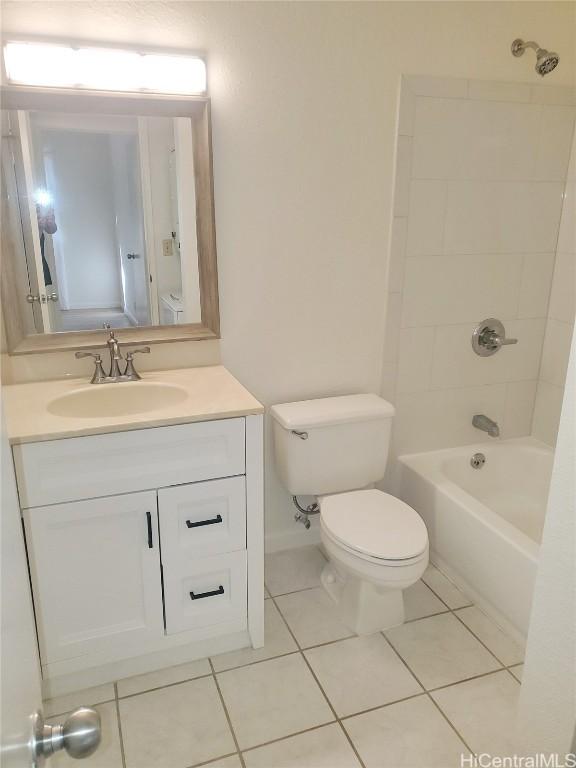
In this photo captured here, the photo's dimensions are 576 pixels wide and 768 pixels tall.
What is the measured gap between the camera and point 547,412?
2.68 meters

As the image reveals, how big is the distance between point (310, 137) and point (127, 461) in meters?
1.28

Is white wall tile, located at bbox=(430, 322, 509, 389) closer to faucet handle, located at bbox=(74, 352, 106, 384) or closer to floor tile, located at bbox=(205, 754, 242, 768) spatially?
faucet handle, located at bbox=(74, 352, 106, 384)

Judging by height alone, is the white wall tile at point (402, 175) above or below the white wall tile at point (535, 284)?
above

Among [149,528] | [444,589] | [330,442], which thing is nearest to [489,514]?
[444,589]

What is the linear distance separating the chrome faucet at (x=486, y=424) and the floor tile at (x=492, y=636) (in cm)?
77

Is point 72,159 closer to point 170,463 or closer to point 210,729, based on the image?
point 170,463

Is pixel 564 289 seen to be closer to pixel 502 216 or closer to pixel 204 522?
pixel 502 216

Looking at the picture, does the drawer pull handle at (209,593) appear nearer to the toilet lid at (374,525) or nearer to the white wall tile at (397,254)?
the toilet lid at (374,525)

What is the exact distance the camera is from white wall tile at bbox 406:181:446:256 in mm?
2254

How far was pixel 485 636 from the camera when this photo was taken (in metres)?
2.05

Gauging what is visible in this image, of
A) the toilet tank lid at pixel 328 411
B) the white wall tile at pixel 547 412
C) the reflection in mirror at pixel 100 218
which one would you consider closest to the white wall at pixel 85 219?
the reflection in mirror at pixel 100 218

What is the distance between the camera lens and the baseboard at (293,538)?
2.49 meters

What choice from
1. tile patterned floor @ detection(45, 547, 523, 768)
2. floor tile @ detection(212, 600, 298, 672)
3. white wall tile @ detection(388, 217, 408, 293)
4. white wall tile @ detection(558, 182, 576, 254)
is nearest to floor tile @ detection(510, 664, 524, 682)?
tile patterned floor @ detection(45, 547, 523, 768)

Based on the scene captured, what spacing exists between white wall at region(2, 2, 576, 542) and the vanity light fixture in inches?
2.2
